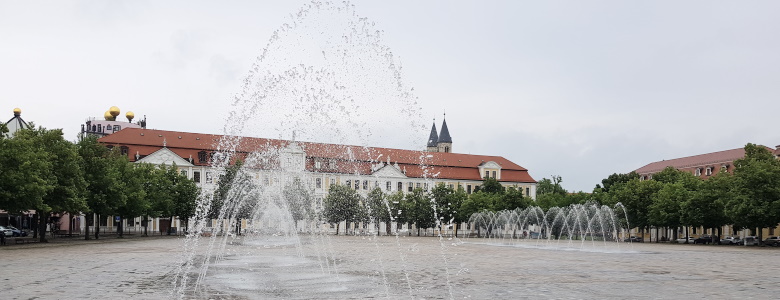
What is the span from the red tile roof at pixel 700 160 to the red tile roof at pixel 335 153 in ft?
73.8

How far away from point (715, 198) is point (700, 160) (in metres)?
49.3

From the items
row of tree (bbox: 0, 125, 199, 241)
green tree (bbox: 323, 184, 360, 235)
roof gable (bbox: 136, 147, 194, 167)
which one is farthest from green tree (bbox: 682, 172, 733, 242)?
roof gable (bbox: 136, 147, 194, 167)

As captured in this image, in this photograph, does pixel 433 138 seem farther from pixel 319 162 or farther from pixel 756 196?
pixel 756 196

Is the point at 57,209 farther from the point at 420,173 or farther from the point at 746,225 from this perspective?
the point at 420,173

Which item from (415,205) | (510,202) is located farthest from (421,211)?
(510,202)

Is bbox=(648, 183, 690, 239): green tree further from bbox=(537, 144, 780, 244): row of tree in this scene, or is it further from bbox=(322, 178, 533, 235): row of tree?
bbox=(322, 178, 533, 235): row of tree

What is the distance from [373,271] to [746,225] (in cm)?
5090

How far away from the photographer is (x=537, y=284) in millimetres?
21969

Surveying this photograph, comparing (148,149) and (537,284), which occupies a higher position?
(148,149)

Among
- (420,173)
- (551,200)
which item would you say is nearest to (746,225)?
(551,200)

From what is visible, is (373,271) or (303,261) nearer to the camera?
(373,271)

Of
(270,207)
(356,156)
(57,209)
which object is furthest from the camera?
(356,156)

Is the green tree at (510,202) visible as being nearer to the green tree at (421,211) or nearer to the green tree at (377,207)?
the green tree at (421,211)

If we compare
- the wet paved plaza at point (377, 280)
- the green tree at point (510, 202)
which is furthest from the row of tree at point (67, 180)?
the green tree at point (510, 202)
